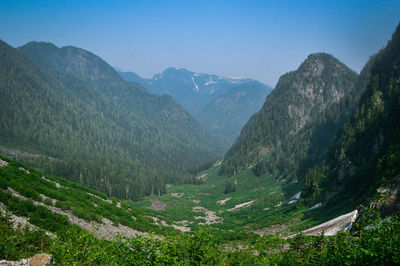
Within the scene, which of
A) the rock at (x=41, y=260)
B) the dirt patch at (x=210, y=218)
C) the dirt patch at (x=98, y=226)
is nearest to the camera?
the rock at (x=41, y=260)

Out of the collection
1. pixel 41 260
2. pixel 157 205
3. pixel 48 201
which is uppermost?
pixel 41 260

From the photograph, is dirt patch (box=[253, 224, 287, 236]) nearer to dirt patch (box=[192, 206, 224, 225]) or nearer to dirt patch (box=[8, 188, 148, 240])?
dirt patch (box=[192, 206, 224, 225])

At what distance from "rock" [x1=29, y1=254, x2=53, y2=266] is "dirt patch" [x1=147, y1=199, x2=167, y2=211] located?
375 ft

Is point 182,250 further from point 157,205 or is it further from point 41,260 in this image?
point 157,205

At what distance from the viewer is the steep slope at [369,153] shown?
4825cm

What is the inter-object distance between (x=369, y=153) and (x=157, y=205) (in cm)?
10897

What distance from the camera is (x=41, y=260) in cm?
1802

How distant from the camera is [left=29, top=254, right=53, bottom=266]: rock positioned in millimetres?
17598

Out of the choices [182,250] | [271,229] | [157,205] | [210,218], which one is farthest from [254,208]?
[182,250]

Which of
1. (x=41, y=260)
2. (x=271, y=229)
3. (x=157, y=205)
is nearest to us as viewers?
(x=41, y=260)

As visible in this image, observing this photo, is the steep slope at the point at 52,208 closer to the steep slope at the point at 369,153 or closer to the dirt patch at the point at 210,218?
the steep slope at the point at 369,153

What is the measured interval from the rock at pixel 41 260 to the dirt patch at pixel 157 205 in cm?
11438

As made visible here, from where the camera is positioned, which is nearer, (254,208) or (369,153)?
(369,153)

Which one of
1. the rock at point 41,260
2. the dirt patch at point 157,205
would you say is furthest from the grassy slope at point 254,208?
the rock at point 41,260
